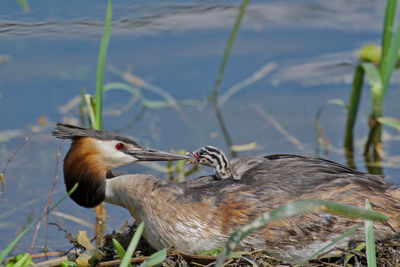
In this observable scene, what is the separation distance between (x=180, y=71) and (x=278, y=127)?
1446 millimetres

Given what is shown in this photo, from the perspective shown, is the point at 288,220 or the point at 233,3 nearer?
the point at 288,220

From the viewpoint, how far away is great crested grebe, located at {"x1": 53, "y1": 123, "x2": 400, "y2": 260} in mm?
4961

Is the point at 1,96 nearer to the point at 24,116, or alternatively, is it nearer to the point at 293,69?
the point at 24,116

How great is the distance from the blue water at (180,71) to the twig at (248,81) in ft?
0.14

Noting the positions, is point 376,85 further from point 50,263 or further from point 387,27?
point 50,263

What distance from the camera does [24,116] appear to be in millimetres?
8039

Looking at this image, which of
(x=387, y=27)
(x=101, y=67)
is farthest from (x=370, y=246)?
(x=387, y=27)

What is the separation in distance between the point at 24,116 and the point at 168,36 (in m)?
2.25

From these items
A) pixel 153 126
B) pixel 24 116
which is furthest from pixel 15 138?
pixel 153 126

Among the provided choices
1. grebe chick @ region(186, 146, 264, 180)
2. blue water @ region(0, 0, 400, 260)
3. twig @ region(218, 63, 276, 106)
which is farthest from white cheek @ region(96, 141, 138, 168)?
twig @ region(218, 63, 276, 106)

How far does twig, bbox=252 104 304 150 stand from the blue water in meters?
0.05

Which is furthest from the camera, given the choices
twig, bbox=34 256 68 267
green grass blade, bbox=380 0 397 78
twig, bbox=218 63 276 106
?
twig, bbox=218 63 276 106

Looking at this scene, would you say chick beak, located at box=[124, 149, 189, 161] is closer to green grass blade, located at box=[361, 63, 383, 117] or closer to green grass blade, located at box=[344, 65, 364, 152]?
green grass blade, located at box=[361, 63, 383, 117]

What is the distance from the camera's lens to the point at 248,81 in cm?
894
